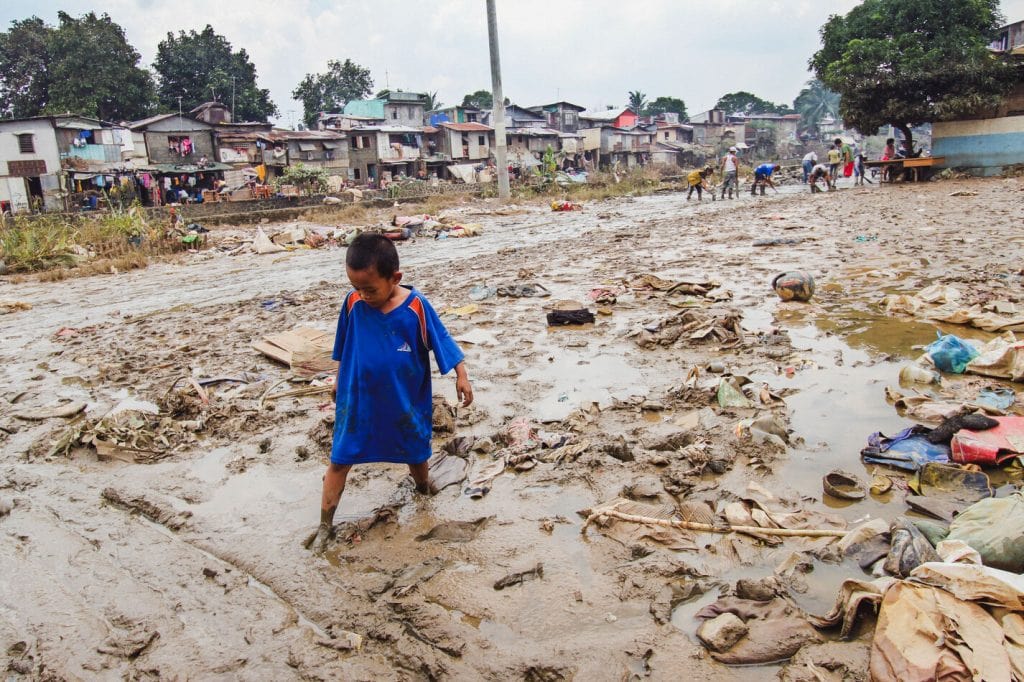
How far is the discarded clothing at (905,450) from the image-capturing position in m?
3.12

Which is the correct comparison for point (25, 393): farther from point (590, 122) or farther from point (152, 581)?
point (590, 122)

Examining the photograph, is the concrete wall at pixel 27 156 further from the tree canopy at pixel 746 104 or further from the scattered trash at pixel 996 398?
the tree canopy at pixel 746 104

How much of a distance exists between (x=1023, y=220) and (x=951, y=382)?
27.4ft

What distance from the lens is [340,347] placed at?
3.00 metres

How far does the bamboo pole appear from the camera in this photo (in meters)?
2.63

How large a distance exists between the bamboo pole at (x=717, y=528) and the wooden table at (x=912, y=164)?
20824 millimetres

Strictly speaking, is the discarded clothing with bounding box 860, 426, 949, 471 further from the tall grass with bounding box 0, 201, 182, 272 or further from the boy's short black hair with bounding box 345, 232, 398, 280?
the tall grass with bounding box 0, 201, 182, 272

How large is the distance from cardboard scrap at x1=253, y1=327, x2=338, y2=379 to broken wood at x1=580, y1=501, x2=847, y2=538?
3049 millimetres

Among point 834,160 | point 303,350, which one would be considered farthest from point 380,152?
point 303,350

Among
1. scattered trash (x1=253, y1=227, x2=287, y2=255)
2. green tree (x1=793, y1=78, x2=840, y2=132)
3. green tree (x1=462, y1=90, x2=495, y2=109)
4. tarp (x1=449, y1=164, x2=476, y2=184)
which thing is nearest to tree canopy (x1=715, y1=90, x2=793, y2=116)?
green tree (x1=793, y1=78, x2=840, y2=132)

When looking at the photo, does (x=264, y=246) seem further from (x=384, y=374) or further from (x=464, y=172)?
(x=464, y=172)

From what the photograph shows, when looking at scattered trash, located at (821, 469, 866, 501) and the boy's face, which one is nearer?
the boy's face

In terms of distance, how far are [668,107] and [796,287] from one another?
77.9 meters

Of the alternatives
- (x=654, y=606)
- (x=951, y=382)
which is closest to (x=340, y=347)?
(x=654, y=606)
